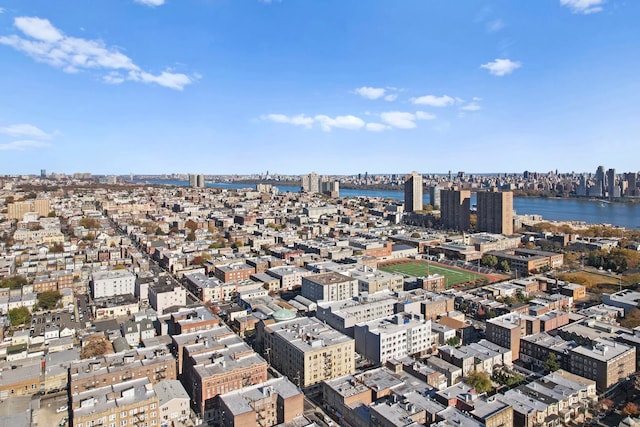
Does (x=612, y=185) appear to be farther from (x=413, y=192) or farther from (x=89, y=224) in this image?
(x=89, y=224)

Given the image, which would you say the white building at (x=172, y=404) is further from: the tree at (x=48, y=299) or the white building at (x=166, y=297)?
the tree at (x=48, y=299)

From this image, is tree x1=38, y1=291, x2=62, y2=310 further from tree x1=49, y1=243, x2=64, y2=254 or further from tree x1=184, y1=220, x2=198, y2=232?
tree x1=184, y1=220, x2=198, y2=232

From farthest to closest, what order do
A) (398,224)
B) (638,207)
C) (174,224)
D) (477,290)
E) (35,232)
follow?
(638,207) → (398,224) → (174,224) → (35,232) → (477,290)

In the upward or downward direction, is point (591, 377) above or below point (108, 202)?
below

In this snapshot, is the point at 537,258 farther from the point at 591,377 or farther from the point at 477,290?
the point at 591,377

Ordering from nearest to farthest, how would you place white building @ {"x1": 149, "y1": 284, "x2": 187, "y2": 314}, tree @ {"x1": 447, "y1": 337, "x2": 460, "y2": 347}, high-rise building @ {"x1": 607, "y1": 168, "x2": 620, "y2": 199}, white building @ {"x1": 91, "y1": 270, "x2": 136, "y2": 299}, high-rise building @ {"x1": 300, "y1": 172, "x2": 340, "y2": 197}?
tree @ {"x1": 447, "y1": 337, "x2": 460, "y2": 347} < white building @ {"x1": 149, "y1": 284, "x2": 187, "y2": 314} < white building @ {"x1": 91, "y1": 270, "x2": 136, "y2": 299} < high-rise building @ {"x1": 607, "y1": 168, "x2": 620, "y2": 199} < high-rise building @ {"x1": 300, "y1": 172, "x2": 340, "y2": 197}

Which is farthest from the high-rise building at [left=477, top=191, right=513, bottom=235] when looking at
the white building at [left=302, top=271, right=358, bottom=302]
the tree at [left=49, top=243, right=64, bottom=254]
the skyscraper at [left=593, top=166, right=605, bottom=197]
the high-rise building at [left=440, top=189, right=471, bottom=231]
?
the skyscraper at [left=593, top=166, right=605, bottom=197]

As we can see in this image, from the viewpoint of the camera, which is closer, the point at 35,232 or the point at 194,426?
the point at 194,426

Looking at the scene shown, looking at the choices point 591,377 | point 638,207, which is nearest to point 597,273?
point 591,377
